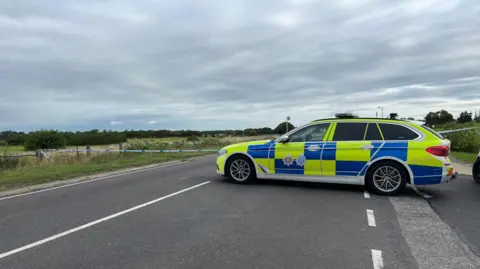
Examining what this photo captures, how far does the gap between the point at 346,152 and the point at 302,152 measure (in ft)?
3.41

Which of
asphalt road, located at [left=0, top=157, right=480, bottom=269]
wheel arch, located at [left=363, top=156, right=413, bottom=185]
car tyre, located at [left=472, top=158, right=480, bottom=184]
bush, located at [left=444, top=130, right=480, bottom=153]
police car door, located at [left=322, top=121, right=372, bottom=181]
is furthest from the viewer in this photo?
bush, located at [left=444, top=130, right=480, bottom=153]

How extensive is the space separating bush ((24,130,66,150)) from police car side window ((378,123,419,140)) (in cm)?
4139

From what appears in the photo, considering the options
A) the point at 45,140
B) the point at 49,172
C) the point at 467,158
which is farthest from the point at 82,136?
the point at 467,158

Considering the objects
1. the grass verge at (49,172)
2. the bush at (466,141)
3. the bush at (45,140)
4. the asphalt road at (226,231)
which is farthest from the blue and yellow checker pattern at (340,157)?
the bush at (45,140)

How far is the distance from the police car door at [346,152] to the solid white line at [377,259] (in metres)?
4.12

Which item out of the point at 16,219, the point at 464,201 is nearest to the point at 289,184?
the point at 464,201

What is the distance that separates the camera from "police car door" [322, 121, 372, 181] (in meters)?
8.48

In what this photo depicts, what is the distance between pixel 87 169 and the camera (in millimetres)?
14102

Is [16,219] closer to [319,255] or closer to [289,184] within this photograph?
[319,255]

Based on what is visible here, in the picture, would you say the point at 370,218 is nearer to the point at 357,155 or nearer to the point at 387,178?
the point at 387,178

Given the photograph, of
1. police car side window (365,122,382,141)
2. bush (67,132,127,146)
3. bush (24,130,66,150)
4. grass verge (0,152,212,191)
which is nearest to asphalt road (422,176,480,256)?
police car side window (365,122,382,141)

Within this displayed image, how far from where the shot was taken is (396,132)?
8.45 meters

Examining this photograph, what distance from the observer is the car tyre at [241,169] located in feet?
31.9

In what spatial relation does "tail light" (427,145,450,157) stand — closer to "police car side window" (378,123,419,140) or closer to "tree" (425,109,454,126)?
"police car side window" (378,123,419,140)
